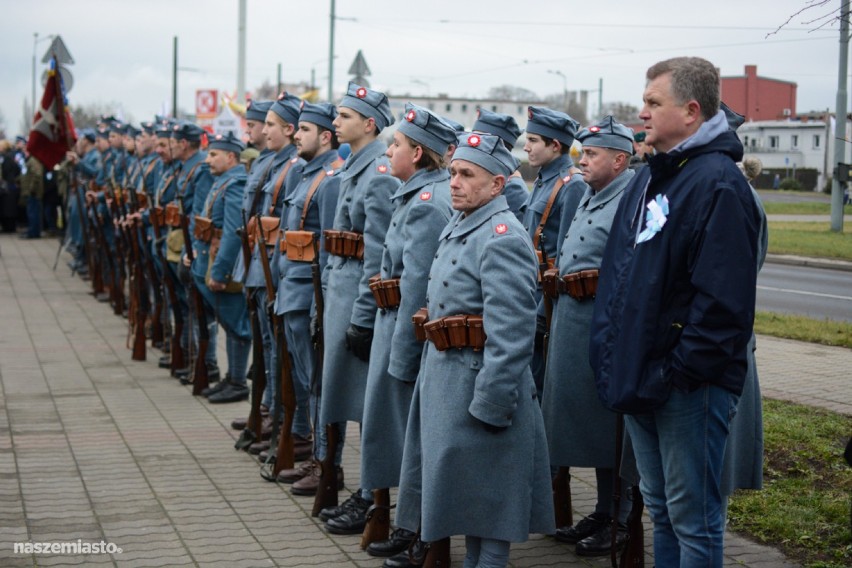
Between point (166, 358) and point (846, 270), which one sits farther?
point (846, 270)

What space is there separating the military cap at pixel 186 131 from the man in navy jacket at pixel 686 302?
7132mm

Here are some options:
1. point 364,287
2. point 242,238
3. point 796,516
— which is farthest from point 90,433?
point 796,516

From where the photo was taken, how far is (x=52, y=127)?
16.4 meters

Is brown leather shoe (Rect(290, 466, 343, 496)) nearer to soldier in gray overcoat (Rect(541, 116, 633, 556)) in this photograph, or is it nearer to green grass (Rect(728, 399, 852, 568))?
soldier in gray overcoat (Rect(541, 116, 633, 556))

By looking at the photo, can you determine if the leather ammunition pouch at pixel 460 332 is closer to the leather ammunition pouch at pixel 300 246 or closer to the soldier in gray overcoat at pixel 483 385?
the soldier in gray overcoat at pixel 483 385

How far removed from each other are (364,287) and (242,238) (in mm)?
2516

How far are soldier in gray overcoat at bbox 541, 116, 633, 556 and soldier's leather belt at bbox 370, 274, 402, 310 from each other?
2.75 ft

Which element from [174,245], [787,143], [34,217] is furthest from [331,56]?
[787,143]

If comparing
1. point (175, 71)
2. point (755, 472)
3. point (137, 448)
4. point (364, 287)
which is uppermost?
point (175, 71)

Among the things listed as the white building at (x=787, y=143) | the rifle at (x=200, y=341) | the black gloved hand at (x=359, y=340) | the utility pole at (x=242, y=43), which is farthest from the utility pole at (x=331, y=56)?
the white building at (x=787, y=143)

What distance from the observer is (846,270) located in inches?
829

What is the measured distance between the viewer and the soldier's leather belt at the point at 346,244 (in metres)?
6.62

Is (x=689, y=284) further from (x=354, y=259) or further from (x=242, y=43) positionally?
(x=242, y=43)

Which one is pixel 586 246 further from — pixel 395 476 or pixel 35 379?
pixel 35 379
